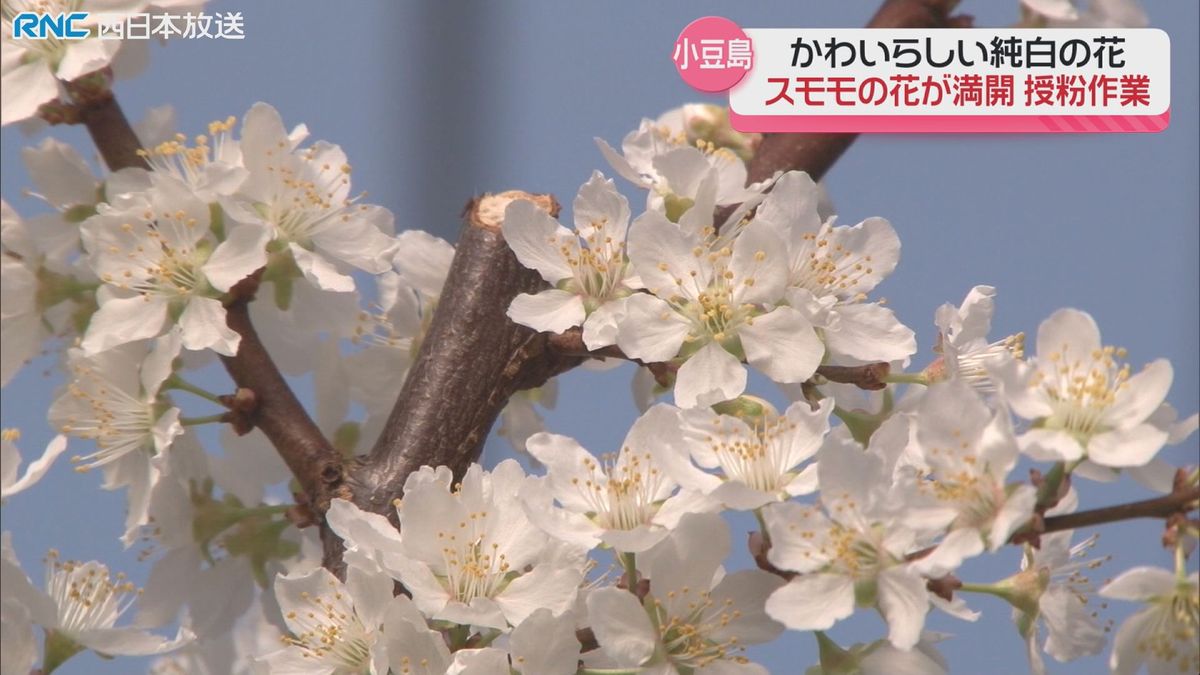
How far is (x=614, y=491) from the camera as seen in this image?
66cm

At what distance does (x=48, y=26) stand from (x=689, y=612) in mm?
491

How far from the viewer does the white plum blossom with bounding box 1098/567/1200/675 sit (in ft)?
1.82

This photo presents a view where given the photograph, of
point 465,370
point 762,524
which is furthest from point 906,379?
point 465,370

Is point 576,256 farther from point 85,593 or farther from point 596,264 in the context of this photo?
point 85,593

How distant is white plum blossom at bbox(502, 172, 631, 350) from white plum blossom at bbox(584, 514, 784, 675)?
14 cm

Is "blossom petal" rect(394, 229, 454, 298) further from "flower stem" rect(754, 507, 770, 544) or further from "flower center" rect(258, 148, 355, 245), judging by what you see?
"flower stem" rect(754, 507, 770, 544)

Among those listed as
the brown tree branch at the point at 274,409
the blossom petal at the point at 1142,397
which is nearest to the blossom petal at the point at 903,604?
the blossom petal at the point at 1142,397

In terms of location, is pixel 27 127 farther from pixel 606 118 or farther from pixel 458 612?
pixel 606 118

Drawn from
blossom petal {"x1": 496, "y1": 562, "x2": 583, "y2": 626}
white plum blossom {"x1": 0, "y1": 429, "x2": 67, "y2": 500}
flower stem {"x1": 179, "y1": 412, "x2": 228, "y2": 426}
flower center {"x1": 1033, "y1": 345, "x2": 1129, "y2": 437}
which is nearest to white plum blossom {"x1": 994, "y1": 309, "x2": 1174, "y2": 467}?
flower center {"x1": 1033, "y1": 345, "x2": 1129, "y2": 437}

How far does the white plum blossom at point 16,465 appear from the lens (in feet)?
2.71

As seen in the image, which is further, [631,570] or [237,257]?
[237,257]

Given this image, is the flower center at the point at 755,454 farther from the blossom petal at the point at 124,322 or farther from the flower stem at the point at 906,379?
the blossom petal at the point at 124,322

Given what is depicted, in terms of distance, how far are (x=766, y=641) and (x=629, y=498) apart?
9cm

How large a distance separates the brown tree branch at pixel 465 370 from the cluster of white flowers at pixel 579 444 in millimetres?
33
